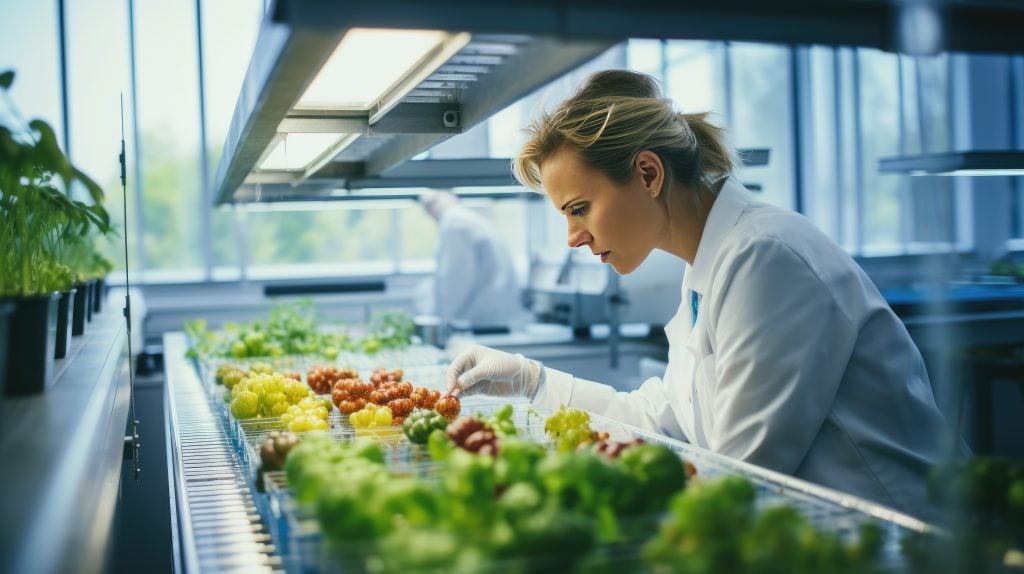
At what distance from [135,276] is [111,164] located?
1.19m

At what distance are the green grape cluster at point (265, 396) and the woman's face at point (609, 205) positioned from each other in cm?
92

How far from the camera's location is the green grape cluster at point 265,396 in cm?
236

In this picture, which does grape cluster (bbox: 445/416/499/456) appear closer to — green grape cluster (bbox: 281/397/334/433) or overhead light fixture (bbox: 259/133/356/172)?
green grape cluster (bbox: 281/397/334/433)

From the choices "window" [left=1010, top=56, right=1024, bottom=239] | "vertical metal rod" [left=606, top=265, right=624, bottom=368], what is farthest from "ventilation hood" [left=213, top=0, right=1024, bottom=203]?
"window" [left=1010, top=56, right=1024, bottom=239]

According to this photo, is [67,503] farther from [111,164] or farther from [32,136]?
[111,164]

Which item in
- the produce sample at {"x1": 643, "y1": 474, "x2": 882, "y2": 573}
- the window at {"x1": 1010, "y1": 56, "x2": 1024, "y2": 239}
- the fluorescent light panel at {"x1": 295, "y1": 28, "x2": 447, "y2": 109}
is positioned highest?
the window at {"x1": 1010, "y1": 56, "x2": 1024, "y2": 239}

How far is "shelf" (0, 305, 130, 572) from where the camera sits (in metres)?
0.92

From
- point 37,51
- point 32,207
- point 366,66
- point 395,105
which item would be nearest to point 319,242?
point 37,51

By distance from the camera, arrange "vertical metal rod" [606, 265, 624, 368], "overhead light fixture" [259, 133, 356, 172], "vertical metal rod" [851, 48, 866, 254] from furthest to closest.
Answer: "vertical metal rod" [851, 48, 866, 254]
"vertical metal rod" [606, 265, 624, 368]
"overhead light fixture" [259, 133, 356, 172]

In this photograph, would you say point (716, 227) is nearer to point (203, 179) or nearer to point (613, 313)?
point (613, 313)

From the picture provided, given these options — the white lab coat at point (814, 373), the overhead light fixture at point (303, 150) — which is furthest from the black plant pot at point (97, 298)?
the white lab coat at point (814, 373)

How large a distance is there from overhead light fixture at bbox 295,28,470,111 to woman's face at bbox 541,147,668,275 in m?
0.47

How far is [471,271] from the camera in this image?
6.90 m

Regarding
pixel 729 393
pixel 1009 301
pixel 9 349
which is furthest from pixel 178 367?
pixel 1009 301
